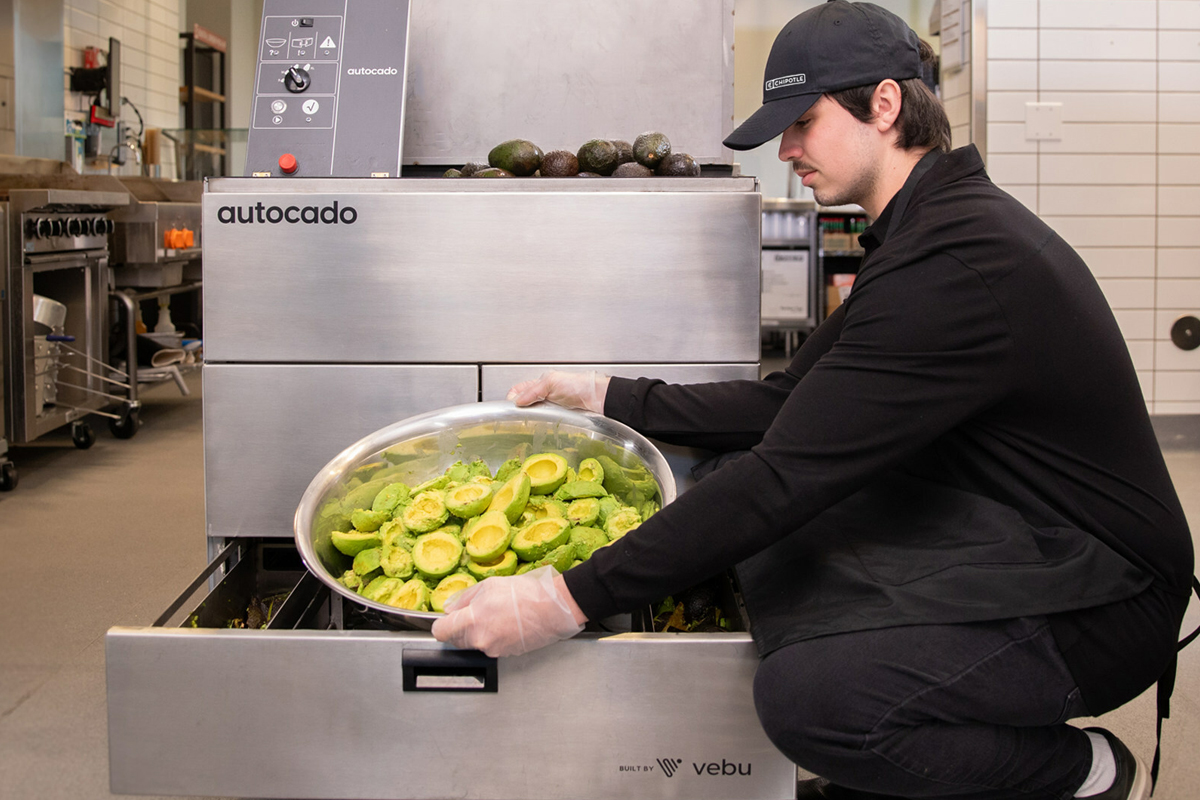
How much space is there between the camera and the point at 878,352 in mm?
1106

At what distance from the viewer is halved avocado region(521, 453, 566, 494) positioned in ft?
4.83

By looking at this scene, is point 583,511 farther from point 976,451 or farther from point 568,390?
point 976,451

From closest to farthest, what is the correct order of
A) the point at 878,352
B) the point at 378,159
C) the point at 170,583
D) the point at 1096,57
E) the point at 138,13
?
1. the point at 878,352
2. the point at 378,159
3. the point at 170,583
4. the point at 1096,57
5. the point at 138,13

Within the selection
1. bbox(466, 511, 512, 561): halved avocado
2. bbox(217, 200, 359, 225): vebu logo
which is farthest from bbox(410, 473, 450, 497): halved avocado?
bbox(217, 200, 359, 225): vebu logo

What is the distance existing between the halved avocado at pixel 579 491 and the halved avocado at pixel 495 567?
153 millimetres

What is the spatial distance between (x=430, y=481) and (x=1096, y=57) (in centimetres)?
375

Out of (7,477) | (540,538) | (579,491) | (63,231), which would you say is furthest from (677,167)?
(63,231)

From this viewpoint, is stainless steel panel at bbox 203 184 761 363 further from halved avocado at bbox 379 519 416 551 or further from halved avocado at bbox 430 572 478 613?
halved avocado at bbox 430 572 478 613

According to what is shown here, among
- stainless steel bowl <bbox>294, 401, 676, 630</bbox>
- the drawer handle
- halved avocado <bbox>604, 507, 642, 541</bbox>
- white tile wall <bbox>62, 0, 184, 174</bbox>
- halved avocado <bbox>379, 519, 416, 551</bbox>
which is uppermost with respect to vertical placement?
white tile wall <bbox>62, 0, 184, 174</bbox>

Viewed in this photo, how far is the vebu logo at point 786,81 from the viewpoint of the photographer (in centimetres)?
129

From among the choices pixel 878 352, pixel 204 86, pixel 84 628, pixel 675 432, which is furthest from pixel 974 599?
pixel 204 86

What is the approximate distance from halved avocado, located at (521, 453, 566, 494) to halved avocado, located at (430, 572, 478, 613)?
0.20m

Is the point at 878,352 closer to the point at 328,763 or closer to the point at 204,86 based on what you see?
the point at 328,763

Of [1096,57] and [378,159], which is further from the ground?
[1096,57]
